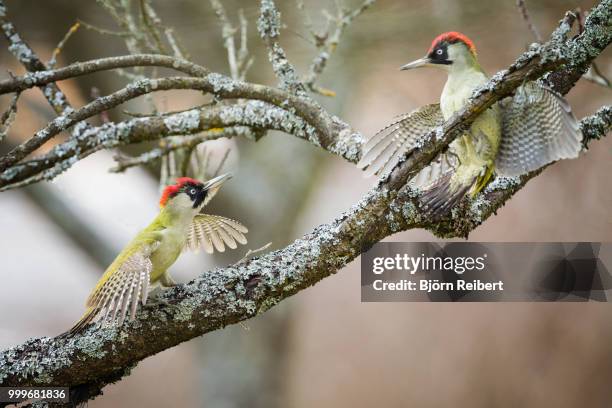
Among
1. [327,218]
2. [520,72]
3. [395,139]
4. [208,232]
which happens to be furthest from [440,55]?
[327,218]

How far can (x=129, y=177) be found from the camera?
12.4 ft

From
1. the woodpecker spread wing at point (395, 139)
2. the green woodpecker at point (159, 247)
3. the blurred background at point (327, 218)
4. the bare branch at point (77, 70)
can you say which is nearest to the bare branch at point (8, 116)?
the bare branch at point (77, 70)

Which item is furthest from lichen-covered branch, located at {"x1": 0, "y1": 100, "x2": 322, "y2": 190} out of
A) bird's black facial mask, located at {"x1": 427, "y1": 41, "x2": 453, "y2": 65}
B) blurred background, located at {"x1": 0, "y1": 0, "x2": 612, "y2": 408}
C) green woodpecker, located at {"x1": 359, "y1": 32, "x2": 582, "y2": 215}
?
blurred background, located at {"x1": 0, "y1": 0, "x2": 612, "y2": 408}

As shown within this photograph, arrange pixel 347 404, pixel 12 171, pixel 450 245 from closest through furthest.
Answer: pixel 12 171
pixel 450 245
pixel 347 404

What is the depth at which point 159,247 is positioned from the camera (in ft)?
5.12

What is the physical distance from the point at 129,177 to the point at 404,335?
5.21 ft

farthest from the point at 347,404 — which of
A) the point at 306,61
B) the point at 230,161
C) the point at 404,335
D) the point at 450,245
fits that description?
the point at 450,245

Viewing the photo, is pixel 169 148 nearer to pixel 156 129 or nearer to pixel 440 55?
pixel 156 129

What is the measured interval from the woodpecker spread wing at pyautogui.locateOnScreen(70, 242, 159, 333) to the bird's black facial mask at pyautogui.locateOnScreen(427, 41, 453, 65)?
2.49 feet

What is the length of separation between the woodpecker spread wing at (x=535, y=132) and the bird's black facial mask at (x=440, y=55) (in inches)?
7.2

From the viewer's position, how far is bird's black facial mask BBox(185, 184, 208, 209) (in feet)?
5.38

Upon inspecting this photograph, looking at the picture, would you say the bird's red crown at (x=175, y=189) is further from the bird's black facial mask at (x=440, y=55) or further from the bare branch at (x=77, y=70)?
the bird's black facial mask at (x=440, y=55)

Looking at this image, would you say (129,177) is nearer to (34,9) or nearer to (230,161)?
(230,161)

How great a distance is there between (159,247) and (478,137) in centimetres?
69
